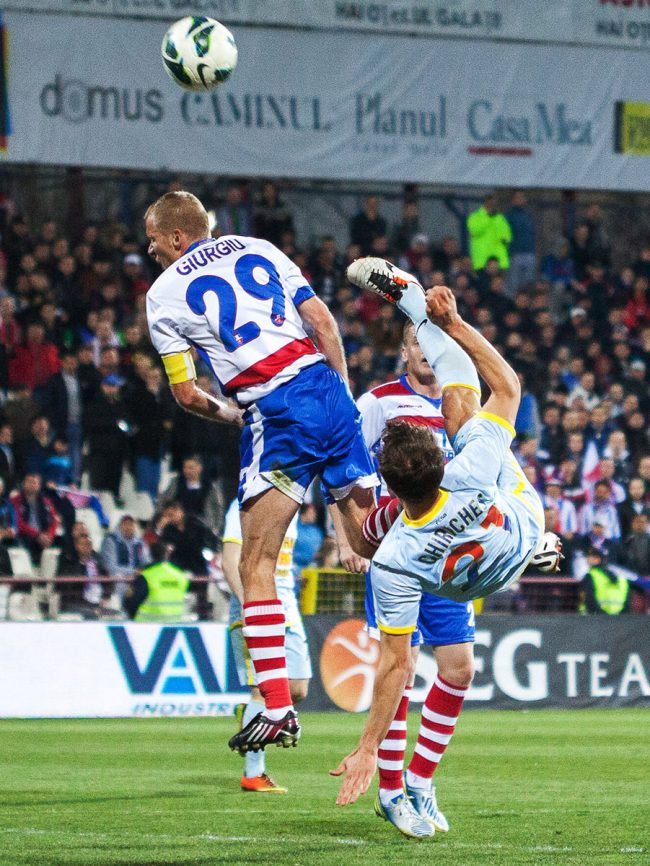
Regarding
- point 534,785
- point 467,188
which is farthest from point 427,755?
point 467,188

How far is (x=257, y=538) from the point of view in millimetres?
7441

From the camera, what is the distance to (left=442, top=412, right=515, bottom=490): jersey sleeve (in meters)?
7.04

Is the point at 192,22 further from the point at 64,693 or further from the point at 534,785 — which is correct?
the point at 64,693

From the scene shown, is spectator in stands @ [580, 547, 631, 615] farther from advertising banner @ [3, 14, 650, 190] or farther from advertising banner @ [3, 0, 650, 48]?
advertising banner @ [3, 0, 650, 48]

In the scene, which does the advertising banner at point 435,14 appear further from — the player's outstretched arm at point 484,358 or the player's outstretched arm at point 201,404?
the player's outstretched arm at point 484,358

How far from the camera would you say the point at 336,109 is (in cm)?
2211

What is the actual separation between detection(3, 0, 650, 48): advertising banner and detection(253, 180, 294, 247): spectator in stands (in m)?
2.12

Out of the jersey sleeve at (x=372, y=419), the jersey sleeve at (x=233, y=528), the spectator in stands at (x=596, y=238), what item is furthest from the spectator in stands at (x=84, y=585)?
the spectator in stands at (x=596, y=238)

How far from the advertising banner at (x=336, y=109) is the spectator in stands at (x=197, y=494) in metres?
4.95

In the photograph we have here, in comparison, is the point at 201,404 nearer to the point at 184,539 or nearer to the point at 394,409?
the point at 394,409

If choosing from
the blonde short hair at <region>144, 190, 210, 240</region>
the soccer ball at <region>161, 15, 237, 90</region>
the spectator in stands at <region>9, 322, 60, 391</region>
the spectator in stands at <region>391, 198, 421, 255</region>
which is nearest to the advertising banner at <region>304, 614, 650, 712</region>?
the spectator in stands at <region>9, 322, 60, 391</region>

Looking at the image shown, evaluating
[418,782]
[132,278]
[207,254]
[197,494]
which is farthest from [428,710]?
[132,278]

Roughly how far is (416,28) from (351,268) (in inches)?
597

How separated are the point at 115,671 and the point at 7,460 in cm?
262
